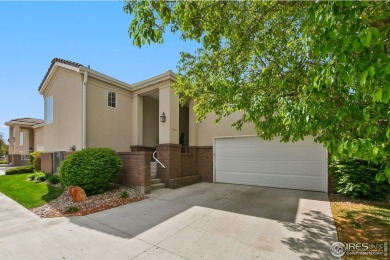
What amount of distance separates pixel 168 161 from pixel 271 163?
4862 mm

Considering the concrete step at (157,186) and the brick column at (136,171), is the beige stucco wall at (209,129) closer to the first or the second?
the concrete step at (157,186)

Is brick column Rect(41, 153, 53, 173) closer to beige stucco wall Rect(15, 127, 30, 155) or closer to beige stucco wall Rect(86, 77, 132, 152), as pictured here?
beige stucco wall Rect(86, 77, 132, 152)

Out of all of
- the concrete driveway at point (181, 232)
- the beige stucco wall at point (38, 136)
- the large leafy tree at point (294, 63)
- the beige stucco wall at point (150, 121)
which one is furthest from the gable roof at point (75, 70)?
the beige stucco wall at point (38, 136)

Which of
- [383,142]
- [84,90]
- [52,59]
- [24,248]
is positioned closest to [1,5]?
[84,90]

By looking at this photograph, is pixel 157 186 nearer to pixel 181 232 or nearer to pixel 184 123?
pixel 181 232

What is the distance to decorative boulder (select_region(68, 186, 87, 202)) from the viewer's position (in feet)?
22.3

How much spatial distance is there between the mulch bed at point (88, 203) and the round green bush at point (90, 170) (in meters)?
0.42

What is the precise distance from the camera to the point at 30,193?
7.98 metres

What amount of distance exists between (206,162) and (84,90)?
691 cm

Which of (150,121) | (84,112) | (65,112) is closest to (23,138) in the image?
(65,112)

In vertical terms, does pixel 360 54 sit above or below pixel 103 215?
above

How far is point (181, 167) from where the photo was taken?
9984 mm

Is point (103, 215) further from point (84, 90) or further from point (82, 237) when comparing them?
point (84, 90)

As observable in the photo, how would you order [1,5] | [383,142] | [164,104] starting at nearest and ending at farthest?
[383,142] → [1,5] → [164,104]
